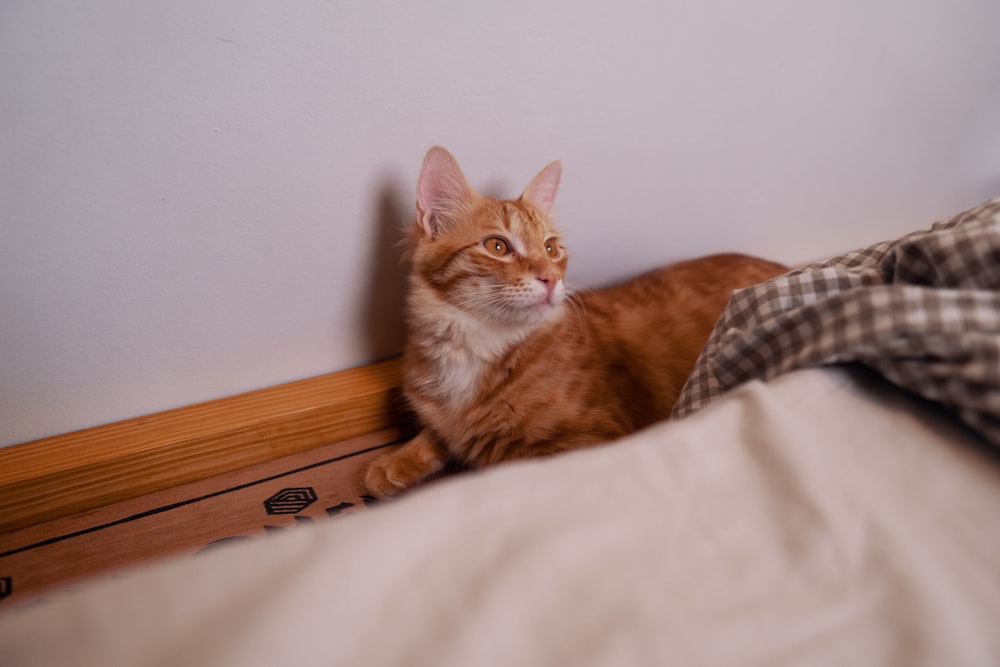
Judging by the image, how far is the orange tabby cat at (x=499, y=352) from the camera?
1091 millimetres

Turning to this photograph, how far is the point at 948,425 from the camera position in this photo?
57 centimetres

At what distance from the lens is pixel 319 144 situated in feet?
3.50

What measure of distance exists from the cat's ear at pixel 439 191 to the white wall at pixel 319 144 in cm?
10

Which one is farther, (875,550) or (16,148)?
(16,148)

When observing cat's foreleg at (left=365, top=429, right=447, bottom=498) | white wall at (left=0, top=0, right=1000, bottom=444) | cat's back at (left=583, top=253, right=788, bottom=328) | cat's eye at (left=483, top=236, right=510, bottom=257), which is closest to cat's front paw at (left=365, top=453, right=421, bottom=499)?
cat's foreleg at (left=365, top=429, right=447, bottom=498)

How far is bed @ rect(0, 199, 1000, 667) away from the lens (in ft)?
1.26

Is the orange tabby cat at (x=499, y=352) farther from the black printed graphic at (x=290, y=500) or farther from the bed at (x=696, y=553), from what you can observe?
the bed at (x=696, y=553)

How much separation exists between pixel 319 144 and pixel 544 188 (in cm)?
48

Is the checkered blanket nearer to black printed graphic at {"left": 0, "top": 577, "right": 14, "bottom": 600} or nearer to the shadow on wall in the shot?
the shadow on wall

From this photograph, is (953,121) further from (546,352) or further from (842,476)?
(842,476)

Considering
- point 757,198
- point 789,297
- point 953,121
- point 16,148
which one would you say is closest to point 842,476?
point 789,297

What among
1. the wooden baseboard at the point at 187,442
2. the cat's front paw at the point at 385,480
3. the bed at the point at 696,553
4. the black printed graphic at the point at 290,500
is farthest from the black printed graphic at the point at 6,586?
A: the bed at the point at 696,553

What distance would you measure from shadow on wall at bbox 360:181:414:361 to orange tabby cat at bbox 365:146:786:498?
0.08 meters

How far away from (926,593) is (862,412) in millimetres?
221
